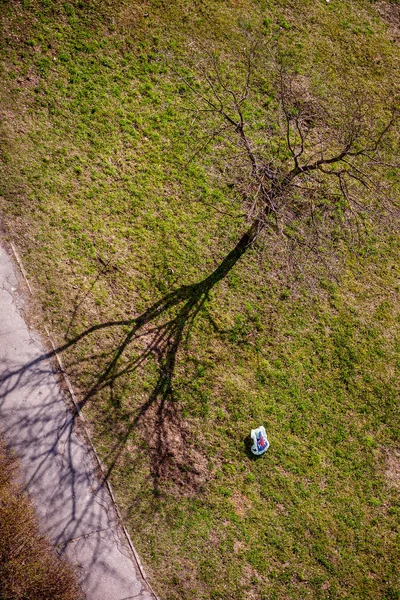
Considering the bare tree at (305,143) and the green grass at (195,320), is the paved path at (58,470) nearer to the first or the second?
the green grass at (195,320)

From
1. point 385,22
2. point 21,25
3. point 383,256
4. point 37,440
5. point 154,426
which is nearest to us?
point 37,440

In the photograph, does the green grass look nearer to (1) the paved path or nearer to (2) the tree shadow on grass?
(2) the tree shadow on grass

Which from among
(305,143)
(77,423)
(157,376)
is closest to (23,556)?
(77,423)

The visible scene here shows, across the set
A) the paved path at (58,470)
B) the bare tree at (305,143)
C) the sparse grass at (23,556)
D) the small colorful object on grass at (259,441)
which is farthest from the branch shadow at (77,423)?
the bare tree at (305,143)

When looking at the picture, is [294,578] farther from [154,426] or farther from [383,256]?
[383,256]

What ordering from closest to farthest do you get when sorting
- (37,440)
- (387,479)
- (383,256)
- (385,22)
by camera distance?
(37,440) < (387,479) < (383,256) < (385,22)

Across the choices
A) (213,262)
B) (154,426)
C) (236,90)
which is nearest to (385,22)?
(236,90)

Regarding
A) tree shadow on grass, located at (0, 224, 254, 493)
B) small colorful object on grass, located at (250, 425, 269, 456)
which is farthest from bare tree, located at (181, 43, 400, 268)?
small colorful object on grass, located at (250, 425, 269, 456)

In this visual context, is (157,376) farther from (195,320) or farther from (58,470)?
(58,470)

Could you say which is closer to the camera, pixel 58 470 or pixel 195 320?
pixel 58 470
